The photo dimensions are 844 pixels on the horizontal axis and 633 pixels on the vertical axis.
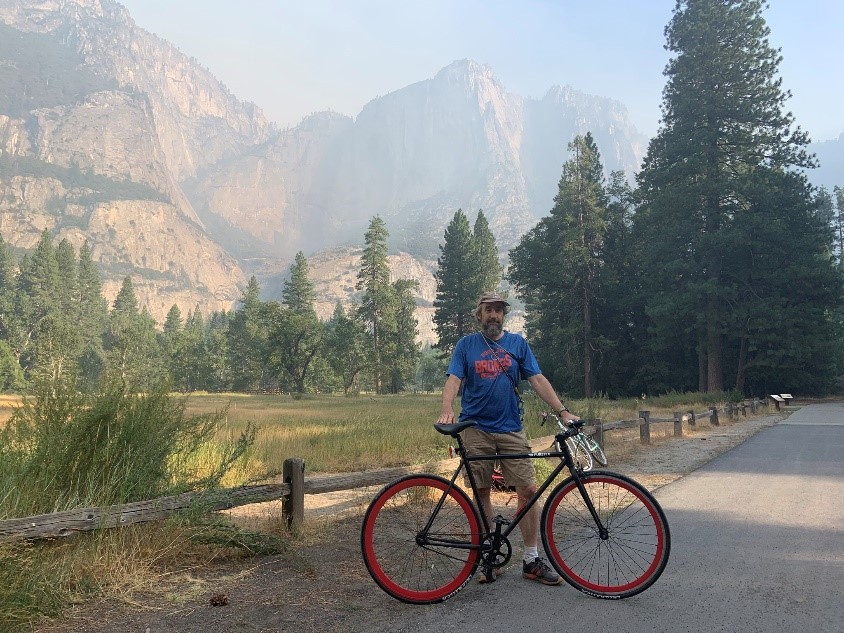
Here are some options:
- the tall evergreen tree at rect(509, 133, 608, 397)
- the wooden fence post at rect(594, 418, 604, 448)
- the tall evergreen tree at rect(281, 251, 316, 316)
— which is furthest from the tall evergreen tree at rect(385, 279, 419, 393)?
the wooden fence post at rect(594, 418, 604, 448)

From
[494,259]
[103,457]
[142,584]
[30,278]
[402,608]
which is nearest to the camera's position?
[402,608]

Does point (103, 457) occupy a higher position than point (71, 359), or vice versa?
point (71, 359)

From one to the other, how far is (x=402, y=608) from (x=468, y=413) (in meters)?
1.51

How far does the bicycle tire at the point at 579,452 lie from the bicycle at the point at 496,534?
0.06 meters

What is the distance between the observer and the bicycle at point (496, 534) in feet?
14.0

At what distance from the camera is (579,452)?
469cm

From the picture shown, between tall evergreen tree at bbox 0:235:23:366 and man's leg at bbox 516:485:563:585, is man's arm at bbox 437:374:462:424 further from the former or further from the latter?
tall evergreen tree at bbox 0:235:23:366

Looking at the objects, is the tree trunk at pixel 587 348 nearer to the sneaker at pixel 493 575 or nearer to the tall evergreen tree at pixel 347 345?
the tall evergreen tree at pixel 347 345

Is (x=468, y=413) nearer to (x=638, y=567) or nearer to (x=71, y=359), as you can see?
(x=638, y=567)

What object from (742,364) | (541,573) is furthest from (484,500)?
(742,364)

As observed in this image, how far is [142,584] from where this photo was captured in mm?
4590

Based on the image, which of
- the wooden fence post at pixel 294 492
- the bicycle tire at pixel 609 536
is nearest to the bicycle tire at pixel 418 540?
the bicycle tire at pixel 609 536

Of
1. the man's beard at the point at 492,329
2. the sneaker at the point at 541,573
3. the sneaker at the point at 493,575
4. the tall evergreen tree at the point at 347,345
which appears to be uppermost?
the tall evergreen tree at the point at 347,345

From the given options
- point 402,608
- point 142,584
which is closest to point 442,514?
point 402,608
